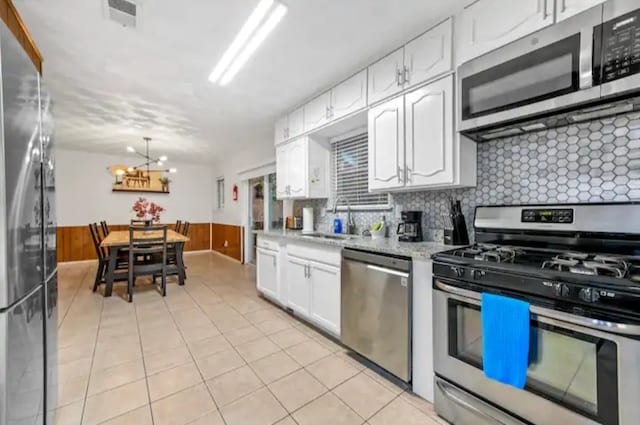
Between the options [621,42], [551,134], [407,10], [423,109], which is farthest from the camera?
[423,109]

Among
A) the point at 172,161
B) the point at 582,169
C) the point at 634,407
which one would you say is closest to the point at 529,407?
the point at 634,407

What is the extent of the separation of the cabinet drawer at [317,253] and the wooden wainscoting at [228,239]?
3.57 meters

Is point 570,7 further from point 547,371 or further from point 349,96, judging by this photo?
point 547,371

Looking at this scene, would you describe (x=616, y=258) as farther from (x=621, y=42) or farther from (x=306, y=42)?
(x=306, y=42)

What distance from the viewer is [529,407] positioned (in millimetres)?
1262

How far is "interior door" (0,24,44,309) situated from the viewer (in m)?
0.95

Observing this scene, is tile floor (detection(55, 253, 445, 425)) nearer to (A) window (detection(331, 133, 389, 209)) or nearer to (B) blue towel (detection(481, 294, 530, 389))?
(B) blue towel (detection(481, 294, 530, 389))

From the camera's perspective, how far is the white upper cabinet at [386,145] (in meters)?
2.19

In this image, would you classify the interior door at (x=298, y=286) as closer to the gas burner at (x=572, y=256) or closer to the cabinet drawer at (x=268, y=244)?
the cabinet drawer at (x=268, y=244)

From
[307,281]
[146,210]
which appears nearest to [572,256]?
[307,281]

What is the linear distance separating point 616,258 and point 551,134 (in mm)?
803

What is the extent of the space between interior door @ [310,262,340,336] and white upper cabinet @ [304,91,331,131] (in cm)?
150

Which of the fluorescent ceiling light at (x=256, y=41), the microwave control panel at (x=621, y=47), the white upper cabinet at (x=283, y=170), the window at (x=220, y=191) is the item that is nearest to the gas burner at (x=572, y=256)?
the microwave control panel at (x=621, y=47)

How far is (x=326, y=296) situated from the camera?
2.48 meters
